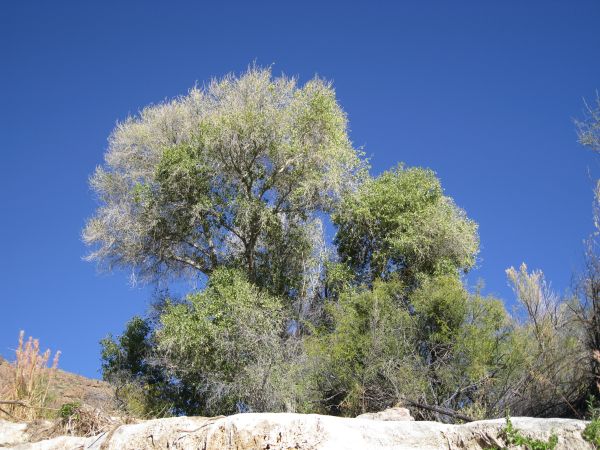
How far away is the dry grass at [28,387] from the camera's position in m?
12.5

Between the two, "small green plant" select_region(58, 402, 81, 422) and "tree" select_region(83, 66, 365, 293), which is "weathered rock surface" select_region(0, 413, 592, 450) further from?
"tree" select_region(83, 66, 365, 293)

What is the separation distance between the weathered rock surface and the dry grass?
3615mm

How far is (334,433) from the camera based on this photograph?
8797mm

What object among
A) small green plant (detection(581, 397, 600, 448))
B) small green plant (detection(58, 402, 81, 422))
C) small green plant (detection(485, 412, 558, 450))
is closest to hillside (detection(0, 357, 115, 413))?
small green plant (detection(58, 402, 81, 422))

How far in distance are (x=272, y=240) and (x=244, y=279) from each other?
201cm

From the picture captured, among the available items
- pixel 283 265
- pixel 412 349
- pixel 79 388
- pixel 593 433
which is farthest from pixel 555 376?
pixel 79 388

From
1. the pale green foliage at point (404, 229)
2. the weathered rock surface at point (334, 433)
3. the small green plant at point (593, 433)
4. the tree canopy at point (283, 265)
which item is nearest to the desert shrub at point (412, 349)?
the tree canopy at point (283, 265)

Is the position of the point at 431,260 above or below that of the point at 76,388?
above

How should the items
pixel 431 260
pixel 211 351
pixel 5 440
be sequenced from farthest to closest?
pixel 431 260 < pixel 211 351 < pixel 5 440

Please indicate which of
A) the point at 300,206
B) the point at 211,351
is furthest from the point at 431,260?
the point at 211,351

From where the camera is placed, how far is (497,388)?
49.5ft

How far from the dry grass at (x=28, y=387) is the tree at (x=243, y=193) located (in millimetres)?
8444

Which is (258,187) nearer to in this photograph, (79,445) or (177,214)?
(177,214)

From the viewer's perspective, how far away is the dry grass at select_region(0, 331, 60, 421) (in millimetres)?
12500
